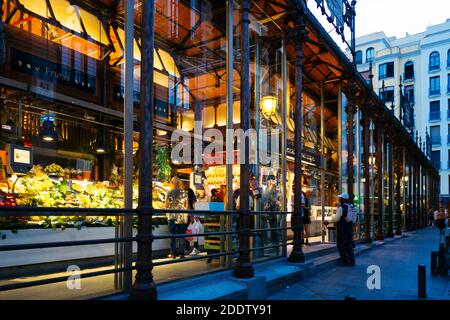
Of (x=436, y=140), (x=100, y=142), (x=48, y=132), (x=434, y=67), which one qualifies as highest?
(x=434, y=67)

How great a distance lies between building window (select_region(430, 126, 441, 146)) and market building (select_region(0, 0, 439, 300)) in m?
52.1

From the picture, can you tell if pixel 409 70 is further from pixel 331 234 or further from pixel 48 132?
pixel 48 132

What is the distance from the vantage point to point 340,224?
37.0ft

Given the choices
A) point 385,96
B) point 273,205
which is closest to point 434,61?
point 385,96

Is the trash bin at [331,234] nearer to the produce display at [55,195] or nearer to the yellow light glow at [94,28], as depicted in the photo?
the produce display at [55,195]

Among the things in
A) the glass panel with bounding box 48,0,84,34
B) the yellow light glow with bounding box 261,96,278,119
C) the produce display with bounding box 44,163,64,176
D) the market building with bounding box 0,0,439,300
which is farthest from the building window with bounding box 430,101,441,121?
the produce display with bounding box 44,163,64,176

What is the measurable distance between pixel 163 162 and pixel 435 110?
58.6 metres

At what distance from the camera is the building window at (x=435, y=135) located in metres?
59.4

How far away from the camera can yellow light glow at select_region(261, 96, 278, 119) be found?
34.4 ft

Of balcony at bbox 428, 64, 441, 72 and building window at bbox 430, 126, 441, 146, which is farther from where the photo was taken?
balcony at bbox 428, 64, 441, 72

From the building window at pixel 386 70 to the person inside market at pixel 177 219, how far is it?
61277mm

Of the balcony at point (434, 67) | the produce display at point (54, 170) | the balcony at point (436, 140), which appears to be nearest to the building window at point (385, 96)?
the balcony at point (434, 67)

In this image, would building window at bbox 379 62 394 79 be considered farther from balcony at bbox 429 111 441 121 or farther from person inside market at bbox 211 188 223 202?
person inside market at bbox 211 188 223 202

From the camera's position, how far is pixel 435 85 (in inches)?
2394
